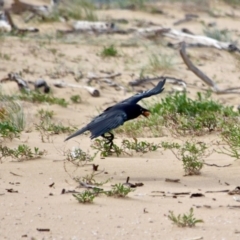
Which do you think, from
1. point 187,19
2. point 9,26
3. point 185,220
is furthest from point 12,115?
point 187,19

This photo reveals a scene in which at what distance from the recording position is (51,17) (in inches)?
543

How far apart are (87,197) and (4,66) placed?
586 centimetres

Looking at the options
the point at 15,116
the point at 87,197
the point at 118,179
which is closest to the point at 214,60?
the point at 15,116

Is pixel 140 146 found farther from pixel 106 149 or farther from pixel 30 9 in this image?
pixel 30 9

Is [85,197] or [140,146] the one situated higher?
[85,197]

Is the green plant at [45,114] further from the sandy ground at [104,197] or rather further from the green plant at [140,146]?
the green plant at [140,146]

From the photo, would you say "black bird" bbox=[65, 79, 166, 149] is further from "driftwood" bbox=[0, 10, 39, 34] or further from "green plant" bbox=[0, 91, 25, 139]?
"driftwood" bbox=[0, 10, 39, 34]

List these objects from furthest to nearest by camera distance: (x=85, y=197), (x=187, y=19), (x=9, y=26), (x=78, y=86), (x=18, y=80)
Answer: (x=187, y=19) < (x=9, y=26) < (x=78, y=86) < (x=18, y=80) < (x=85, y=197)

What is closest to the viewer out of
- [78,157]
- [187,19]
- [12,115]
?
[78,157]

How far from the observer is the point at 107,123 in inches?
237

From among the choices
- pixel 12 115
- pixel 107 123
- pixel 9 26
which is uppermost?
pixel 107 123

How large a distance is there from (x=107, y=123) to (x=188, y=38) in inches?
284

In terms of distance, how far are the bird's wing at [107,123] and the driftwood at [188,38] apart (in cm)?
637

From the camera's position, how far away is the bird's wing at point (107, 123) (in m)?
5.93
